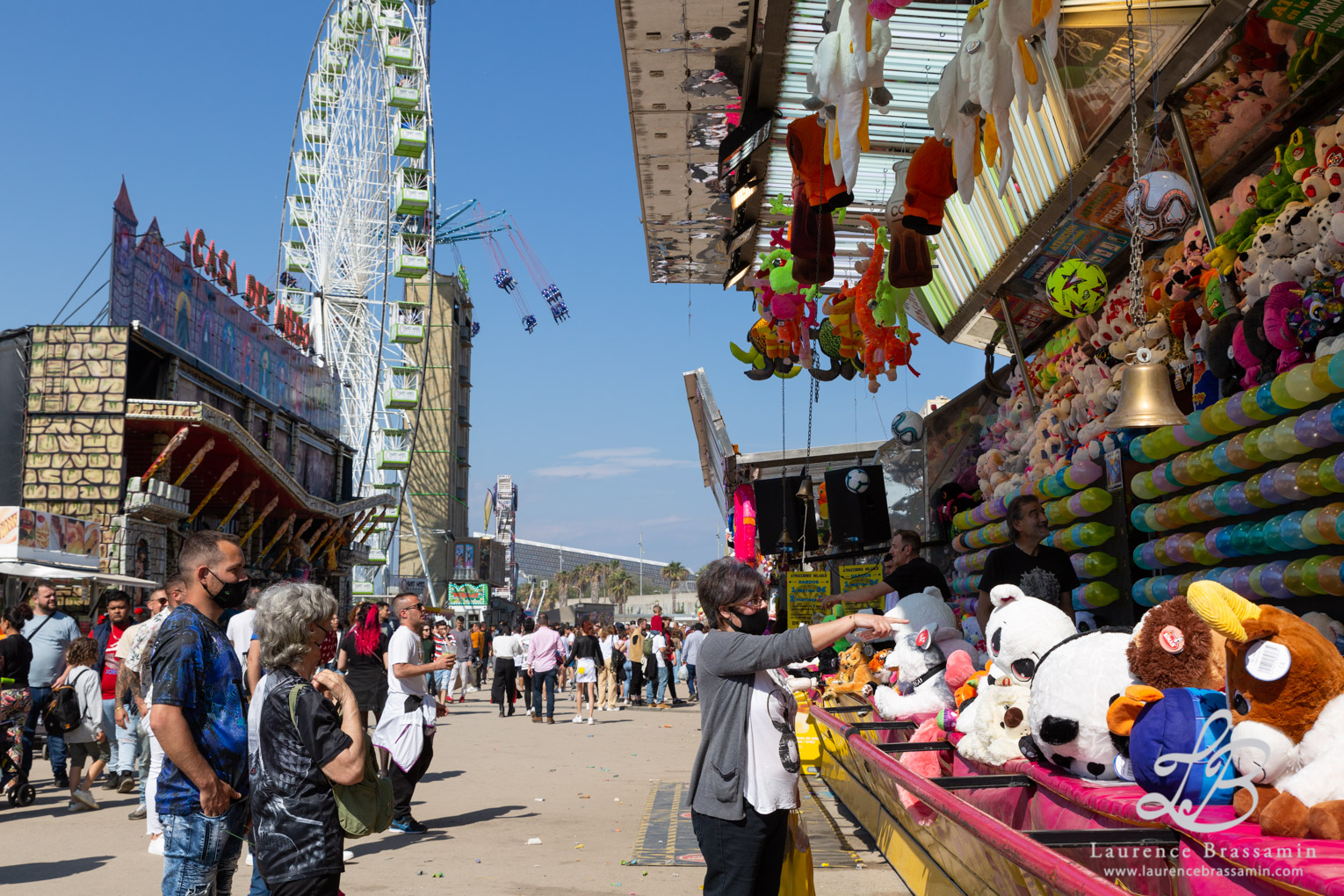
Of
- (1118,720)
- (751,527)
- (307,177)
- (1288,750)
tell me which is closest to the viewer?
(1288,750)

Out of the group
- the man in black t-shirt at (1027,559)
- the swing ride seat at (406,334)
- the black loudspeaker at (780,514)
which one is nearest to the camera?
the man in black t-shirt at (1027,559)

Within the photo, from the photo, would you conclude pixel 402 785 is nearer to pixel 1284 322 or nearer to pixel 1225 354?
pixel 1225 354

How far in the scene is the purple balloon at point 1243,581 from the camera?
16.9 ft

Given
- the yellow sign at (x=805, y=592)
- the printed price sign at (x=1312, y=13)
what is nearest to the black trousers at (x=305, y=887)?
the printed price sign at (x=1312, y=13)

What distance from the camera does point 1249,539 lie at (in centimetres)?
513

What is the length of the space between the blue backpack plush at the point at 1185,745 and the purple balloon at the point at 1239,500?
290 centimetres

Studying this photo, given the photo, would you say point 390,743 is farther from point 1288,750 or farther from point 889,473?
point 889,473

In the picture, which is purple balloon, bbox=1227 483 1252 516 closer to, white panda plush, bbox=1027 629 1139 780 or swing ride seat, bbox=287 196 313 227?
white panda plush, bbox=1027 629 1139 780

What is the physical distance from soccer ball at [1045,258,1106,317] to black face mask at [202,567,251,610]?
19.6 ft

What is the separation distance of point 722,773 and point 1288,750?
1797 millimetres

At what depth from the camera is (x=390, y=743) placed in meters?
7.52

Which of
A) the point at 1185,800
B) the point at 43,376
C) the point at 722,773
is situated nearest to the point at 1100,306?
the point at 722,773

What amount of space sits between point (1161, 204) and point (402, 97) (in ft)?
105

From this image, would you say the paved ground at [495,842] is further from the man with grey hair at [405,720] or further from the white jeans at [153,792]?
the white jeans at [153,792]
